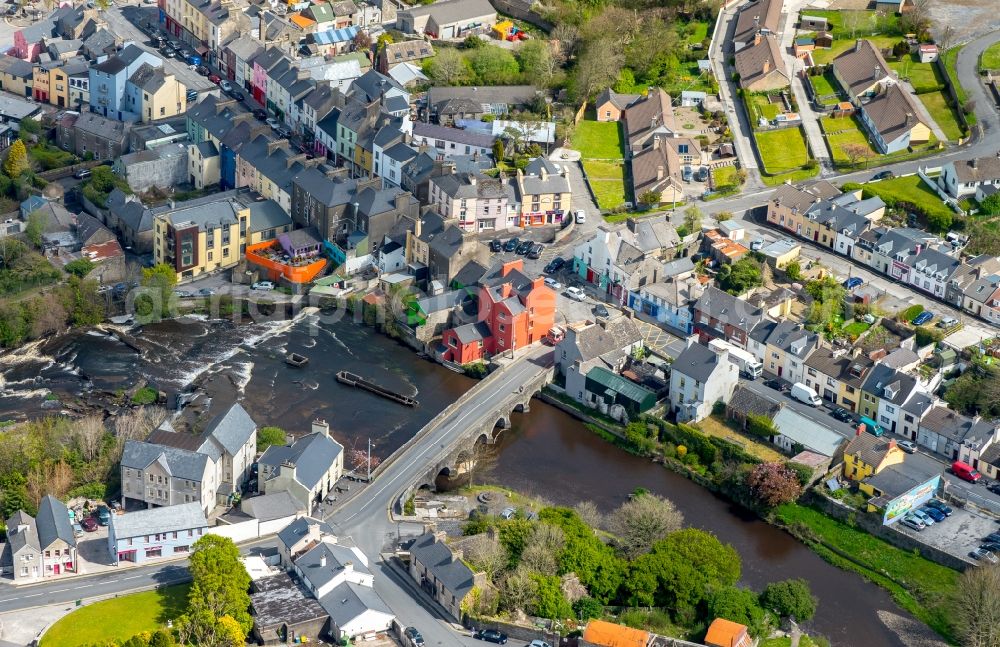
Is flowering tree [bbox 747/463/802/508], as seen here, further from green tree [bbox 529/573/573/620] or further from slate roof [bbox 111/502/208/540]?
slate roof [bbox 111/502/208/540]

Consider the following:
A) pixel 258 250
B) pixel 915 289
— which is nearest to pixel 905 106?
pixel 915 289

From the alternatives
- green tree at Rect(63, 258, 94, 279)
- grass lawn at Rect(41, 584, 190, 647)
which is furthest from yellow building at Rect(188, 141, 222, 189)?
grass lawn at Rect(41, 584, 190, 647)

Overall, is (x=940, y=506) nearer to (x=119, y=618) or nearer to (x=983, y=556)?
(x=983, y=556)

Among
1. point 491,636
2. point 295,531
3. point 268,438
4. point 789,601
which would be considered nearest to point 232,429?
point 268,438

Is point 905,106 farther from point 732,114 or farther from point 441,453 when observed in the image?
point 441,453

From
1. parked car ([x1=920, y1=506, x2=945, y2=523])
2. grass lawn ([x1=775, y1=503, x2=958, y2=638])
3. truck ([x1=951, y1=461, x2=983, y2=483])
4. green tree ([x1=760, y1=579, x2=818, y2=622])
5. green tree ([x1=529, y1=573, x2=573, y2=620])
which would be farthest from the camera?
truck ([x1=951, y1=461, x2=983, y2=483])

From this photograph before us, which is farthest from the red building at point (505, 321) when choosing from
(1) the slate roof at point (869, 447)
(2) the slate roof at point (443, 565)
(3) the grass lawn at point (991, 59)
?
(3) the grass lawn at point (991, 59)
